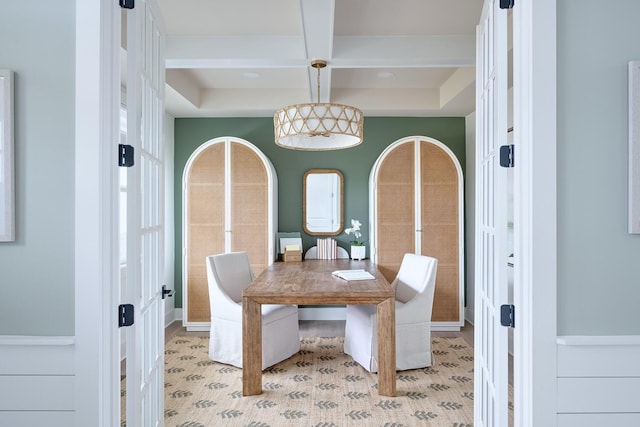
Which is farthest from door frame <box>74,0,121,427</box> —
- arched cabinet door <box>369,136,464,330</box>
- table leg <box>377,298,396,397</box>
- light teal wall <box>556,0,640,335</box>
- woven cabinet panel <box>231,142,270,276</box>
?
arched cabinet door <box>369,136,464,330</box>

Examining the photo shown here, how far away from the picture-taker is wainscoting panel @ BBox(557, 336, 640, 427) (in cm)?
143

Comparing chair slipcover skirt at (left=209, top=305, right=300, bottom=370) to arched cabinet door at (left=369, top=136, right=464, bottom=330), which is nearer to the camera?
chair slipcover skirt at (left=209, top=305, right=300, bottom=370)

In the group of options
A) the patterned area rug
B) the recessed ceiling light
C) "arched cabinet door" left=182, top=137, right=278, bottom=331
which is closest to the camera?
the patterned area rug

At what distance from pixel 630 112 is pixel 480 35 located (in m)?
0.80

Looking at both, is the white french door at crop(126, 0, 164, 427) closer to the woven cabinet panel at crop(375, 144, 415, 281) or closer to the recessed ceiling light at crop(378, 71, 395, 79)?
the recessed ceiling light at crop(378, 71, 395, 79)

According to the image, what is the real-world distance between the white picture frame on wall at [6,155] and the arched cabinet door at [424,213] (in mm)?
3440

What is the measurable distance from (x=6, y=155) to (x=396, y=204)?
140 inches

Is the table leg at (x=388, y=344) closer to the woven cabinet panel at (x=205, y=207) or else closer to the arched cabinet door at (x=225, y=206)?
the arched cabinet door at (x=225, y=206)

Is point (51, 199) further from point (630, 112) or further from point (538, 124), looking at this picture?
point (630, 112)

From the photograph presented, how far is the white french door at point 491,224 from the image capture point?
60.4 inches

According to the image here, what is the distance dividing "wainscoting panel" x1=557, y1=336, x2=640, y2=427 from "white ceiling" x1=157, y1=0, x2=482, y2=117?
81.6 inches

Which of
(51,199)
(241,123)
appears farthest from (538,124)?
(241,123)

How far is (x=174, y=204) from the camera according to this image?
501 cm

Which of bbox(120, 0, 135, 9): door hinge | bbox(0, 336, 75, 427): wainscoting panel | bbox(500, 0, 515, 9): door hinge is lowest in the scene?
bbox(0, 336, 75, 427): wainscoting panel
